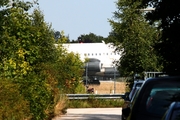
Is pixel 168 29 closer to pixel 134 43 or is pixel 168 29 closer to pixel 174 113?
pixel 174 113

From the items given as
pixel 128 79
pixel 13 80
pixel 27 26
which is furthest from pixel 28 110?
pixel 128 79

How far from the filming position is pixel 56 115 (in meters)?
27.1

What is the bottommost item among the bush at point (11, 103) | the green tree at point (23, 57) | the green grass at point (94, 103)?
the green grass at point (94, 103)

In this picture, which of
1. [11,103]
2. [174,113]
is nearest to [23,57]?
[11,103]

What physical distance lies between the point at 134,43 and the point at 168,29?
16.6 meters

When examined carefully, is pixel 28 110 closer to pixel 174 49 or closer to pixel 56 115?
pixel 174 49

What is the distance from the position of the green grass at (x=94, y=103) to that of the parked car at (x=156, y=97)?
27.3 meters

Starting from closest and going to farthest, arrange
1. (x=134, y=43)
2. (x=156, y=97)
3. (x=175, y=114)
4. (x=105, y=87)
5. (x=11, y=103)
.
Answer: (x=175, y=114) → (x=156, y=97) → (x=11, y=103) → (x=134, y=43) → (x=105, y=87)

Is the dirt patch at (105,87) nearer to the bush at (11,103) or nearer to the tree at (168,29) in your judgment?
the bush at (11,103)

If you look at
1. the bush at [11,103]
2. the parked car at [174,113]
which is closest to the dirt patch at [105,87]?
the bush at [11,103]

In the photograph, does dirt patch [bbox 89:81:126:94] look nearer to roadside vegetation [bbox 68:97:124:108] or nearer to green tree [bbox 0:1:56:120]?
roadside vegetation [bbox 68:97:124:108]

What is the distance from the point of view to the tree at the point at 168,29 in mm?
15180

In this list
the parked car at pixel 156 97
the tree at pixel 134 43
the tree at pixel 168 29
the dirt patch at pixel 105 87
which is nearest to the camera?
the parked car at pixel 156 97

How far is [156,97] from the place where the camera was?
988 centimetres
